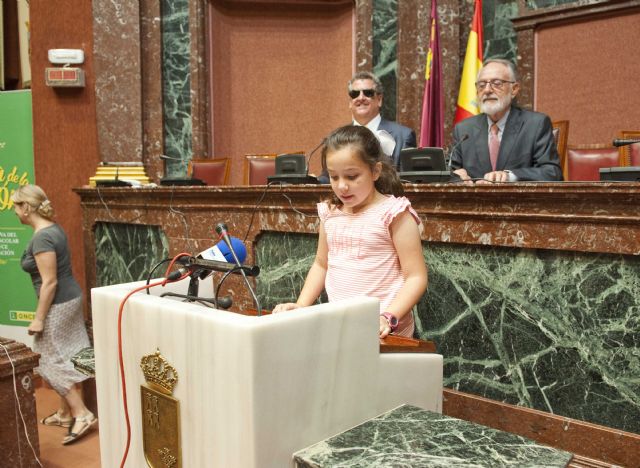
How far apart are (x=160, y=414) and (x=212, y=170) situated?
11.7 ft

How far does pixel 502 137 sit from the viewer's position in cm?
322

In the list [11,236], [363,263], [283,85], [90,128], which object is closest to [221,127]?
[283,85]

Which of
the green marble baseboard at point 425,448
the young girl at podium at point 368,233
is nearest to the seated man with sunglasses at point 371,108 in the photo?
the young girl at podium at point 368,233

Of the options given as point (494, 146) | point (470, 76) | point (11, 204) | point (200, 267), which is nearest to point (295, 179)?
point (494, 146)

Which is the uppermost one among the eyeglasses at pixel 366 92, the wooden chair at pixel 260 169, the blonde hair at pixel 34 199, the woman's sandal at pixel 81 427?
the eyeglasses at pixel 366 92

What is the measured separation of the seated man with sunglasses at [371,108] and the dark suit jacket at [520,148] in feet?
1.37

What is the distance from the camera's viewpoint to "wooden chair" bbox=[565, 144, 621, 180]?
3348 millimetres

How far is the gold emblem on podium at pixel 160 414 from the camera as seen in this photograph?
1200 mm

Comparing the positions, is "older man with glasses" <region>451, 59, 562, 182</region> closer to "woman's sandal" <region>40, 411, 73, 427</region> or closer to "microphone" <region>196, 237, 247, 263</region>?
"microphone" <region>196, 237, 247, 263</region>

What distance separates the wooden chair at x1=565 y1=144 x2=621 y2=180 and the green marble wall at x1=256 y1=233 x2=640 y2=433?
1.31m

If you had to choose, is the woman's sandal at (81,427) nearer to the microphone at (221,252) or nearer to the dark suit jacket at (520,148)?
Result: the microphone at (221,252)

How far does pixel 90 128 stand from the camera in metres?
5.00

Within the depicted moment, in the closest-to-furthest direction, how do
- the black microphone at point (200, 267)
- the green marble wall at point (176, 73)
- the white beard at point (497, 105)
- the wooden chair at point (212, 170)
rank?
the black microphone at point (200, 267) → the white beard at point (497, 105) → the wooden chair at point (212, 170) → the green marble wall at point (176, 73)

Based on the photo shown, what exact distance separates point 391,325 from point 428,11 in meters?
3.86
